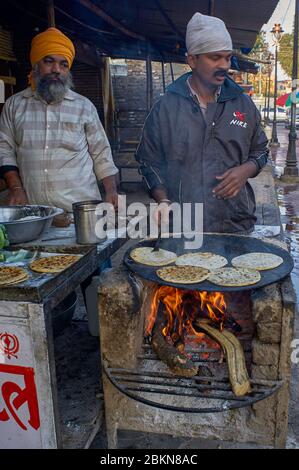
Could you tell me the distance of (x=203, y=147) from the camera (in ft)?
9.45

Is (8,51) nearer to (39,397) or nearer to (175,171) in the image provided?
(175,171)

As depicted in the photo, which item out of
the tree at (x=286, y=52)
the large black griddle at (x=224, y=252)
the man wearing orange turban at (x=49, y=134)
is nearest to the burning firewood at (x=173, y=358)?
the large black griddle at (x=224, y=252)

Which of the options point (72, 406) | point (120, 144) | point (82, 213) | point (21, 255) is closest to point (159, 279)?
point (82, 213)

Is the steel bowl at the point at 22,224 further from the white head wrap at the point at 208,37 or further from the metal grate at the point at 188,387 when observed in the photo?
the white head wrap at the point at 208,37

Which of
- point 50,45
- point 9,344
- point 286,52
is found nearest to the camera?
point 9,344

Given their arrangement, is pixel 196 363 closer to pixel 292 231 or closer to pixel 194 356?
pixel 194 356

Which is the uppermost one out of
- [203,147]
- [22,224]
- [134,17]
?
[134,17]

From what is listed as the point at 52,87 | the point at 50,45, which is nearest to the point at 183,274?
the point at 52,87

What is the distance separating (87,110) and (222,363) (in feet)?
7.13

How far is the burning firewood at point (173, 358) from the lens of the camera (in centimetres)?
205

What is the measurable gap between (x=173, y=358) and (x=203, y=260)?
62 centimetres

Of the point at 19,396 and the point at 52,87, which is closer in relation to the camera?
the point at 19,396

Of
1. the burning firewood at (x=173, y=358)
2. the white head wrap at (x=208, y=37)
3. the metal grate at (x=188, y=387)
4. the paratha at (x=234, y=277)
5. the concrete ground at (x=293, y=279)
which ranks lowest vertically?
the concrete ground at (x=293, y=279)

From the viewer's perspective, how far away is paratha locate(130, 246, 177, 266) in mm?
2377
